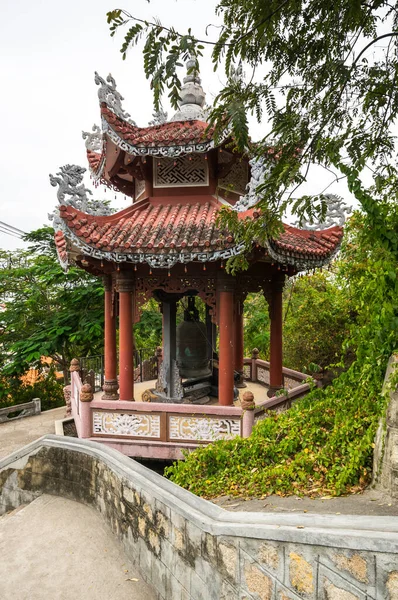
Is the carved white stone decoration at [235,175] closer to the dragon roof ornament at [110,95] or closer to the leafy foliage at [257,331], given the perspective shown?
the dragon roof ornament at [110,95]

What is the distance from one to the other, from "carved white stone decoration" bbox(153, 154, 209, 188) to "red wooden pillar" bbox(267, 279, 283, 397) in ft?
9.12

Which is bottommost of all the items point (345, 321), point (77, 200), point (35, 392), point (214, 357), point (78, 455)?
point (35, 392)

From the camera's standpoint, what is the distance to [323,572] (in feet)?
7.43

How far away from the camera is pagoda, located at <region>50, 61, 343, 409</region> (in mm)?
6504

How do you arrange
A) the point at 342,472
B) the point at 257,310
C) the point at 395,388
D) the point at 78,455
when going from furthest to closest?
1. the point at 257,310
2. the point at 78,455
3. the point at 342,472
4. the point at 395,388

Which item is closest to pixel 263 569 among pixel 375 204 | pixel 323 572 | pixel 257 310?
pixel 323 572

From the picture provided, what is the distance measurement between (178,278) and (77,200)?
7.79 feet

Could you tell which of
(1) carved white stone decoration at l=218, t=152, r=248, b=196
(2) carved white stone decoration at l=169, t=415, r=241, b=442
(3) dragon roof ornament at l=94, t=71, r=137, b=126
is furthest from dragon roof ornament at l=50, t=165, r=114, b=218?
(2) carved white stone decoration at l=169, t=415, r=241, b=442

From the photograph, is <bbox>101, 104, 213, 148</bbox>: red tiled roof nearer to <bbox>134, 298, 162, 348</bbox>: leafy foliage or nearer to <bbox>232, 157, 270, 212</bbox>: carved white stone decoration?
<bbox>232, 157, 270, 212</bbox>: carved white stone decoration

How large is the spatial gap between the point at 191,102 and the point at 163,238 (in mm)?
4175

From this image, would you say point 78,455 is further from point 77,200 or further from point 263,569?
point 77,200

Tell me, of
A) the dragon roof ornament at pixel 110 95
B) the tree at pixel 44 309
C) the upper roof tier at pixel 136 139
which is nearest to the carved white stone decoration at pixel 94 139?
the upper roof tier at pixel 136 139

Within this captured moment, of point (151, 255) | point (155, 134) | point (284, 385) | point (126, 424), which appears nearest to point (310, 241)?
point (284, 385)

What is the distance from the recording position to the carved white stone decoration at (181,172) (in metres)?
7.89
